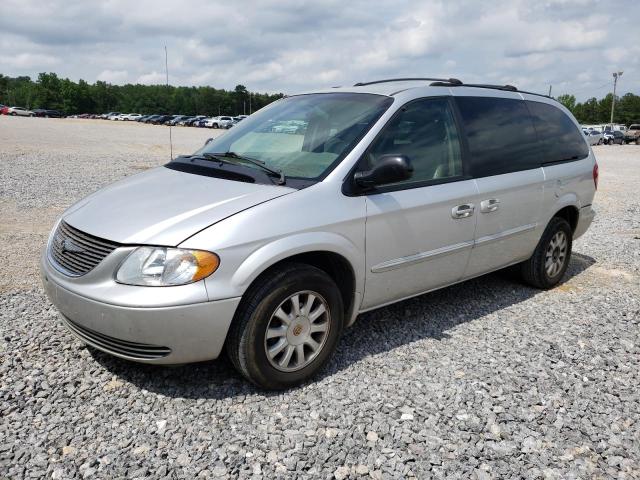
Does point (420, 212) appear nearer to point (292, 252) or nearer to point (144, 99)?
point (292, 252)

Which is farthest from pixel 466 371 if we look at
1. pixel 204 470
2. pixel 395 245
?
pixel 204 470

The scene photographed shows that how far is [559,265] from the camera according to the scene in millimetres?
5629

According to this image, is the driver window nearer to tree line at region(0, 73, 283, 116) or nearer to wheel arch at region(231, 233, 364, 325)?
wheel arch at region(231, 233, 364, 325)

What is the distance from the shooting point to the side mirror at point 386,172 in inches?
135

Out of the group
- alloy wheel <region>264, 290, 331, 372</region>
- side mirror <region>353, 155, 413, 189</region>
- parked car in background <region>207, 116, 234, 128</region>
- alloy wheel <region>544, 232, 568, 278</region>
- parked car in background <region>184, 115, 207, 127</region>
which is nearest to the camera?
alloy wheel <region>264, 290, 331, 372</region>

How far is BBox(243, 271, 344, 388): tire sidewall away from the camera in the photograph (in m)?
3.11

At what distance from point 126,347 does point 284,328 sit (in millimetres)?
884

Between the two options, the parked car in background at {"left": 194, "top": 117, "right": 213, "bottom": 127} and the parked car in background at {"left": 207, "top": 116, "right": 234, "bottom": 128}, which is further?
the parked car in background at {"left": 194, "top": 117, "right": 213, "bottom": 127}

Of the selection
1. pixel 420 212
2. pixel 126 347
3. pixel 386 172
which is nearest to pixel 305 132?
pixel 386 172

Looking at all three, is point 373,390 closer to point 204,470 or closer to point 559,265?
point 204,470

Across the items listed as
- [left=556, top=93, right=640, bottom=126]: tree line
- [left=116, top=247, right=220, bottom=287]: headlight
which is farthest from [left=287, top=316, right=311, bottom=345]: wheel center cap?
[left=556, top=93, right=640, bottom=126]: tree line

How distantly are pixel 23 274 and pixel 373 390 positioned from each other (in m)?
3.72

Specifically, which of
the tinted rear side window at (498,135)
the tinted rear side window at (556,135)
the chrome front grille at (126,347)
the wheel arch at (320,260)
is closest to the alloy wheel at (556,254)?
the tinted rear side window at (556,135)

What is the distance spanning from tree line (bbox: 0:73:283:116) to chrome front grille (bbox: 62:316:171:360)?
119 metres
